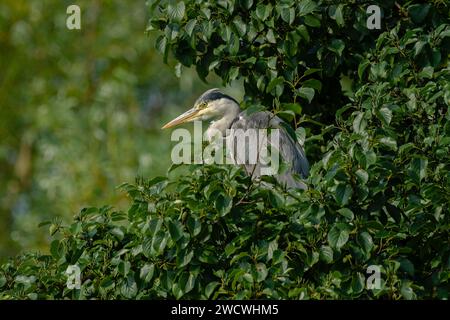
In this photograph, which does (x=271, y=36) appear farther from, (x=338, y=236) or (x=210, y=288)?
(x=210, y=288)

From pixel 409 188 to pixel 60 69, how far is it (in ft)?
24.6

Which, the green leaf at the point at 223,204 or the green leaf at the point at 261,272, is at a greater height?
the green leaf at the point at 223,204

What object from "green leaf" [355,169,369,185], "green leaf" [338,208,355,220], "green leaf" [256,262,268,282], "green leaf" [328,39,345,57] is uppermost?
"green leaf" [328,39,345,57]

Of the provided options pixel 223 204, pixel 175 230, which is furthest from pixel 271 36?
pixel 175 230

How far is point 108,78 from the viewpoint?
10.9 metres

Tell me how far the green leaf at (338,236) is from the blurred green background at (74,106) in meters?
5.21

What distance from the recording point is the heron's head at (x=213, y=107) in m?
6.60

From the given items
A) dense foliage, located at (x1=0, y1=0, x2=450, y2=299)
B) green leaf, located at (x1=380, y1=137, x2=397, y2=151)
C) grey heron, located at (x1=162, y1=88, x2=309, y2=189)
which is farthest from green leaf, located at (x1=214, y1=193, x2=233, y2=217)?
grey heron, located at (x1=162, y1=88, x2=309, y2=189)

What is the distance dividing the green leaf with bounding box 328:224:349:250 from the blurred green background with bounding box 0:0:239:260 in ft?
17.1

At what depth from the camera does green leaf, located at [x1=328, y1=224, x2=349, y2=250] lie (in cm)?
402

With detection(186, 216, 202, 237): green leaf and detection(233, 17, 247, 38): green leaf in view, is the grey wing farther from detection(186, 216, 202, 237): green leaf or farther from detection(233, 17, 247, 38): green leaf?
detection(186, 216, 202, 237): green leaf

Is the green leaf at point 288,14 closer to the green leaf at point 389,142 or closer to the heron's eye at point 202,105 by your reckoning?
the green leaf at point 389,142

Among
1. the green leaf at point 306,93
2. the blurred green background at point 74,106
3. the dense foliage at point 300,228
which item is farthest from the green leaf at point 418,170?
the blurred green background at point 74,106
